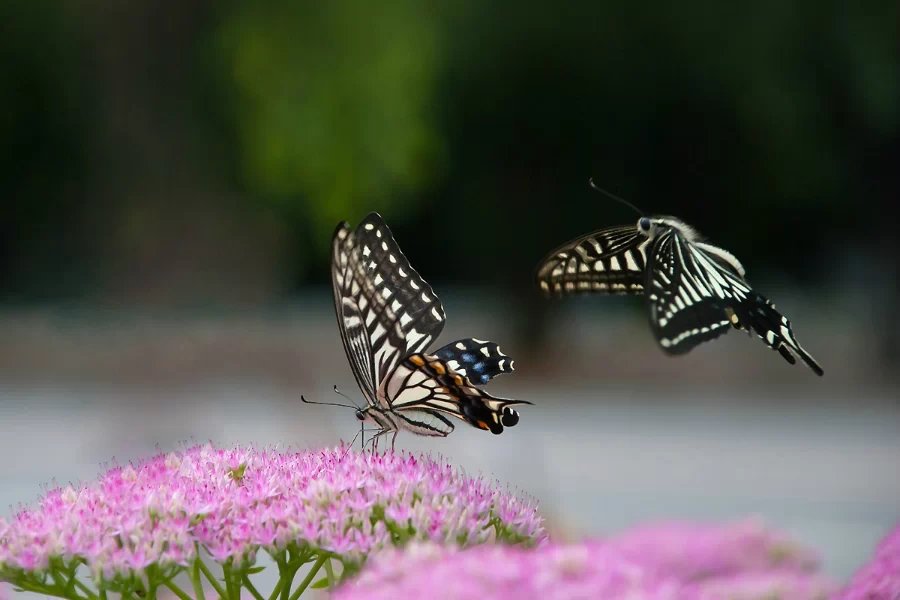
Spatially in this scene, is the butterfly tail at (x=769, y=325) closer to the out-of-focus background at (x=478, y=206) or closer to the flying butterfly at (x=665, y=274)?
the flying butterfly at (x=665, y=274)

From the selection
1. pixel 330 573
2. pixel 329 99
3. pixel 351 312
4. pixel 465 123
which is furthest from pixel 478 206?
pixel 330 573

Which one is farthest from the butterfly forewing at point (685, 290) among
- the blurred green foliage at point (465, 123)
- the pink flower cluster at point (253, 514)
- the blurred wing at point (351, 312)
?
the blurred green foliage at point (465, 123)

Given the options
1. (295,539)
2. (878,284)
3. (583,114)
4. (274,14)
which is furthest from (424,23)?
(295,539)

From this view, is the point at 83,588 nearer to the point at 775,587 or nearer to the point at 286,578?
the point at 286,578

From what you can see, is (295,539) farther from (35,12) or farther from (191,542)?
(35,12)

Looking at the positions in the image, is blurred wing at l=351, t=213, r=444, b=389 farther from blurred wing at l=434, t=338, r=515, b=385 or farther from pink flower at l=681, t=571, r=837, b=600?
pink flower at l=681, t=571, r=837, b=600
